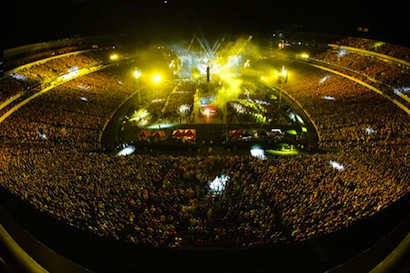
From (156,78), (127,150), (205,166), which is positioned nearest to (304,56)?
(156,78)

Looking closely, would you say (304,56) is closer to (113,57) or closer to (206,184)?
(113,57)

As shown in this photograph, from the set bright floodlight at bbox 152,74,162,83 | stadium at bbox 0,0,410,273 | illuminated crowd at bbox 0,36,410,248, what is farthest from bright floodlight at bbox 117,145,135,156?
bright floodlight at bbox 152,74,162,83

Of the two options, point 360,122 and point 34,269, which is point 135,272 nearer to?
point 34,269

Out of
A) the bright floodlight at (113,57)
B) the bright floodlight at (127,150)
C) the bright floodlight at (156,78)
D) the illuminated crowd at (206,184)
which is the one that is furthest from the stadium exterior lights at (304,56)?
the bright floodlight at (127,150)

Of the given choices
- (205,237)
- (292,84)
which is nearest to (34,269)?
(205,237)

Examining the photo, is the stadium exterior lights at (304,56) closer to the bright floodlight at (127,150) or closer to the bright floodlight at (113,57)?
the bright floodlight at (113,57)
